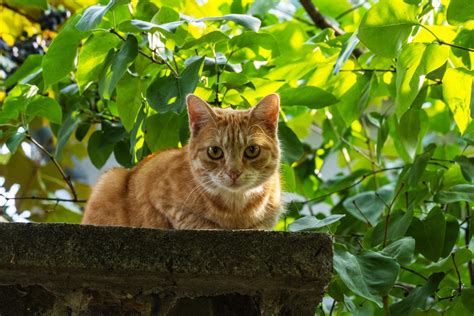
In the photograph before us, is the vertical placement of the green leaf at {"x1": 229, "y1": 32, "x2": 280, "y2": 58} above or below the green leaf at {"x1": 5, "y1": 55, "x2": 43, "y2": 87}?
above

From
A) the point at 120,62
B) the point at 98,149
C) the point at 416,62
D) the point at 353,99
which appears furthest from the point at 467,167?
the point at 98,149

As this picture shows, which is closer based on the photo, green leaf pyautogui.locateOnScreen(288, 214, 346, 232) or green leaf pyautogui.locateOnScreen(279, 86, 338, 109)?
green leaf pyautogui.locateOnScreen(288, 214, 346, 232)

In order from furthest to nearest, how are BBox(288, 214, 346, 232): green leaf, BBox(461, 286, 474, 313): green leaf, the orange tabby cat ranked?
the orange tabby cat, BBox(461, 286, 474, 313): green leaf, BBox(288, 214, 346, 232): green leaf

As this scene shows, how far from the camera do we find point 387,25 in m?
1.69

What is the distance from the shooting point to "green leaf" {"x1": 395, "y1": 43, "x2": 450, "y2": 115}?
5.72ft

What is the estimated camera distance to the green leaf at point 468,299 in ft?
6.07

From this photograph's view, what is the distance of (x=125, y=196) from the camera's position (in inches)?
83.1

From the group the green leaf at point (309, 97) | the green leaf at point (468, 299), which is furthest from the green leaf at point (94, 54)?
the green leaf at point (468, 299)

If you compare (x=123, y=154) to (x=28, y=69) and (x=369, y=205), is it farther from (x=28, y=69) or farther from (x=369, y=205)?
(x=369, y=205)

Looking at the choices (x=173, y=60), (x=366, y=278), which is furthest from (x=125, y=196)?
(x=366, y=278)

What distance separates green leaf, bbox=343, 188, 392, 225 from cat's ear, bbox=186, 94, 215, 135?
58 cm

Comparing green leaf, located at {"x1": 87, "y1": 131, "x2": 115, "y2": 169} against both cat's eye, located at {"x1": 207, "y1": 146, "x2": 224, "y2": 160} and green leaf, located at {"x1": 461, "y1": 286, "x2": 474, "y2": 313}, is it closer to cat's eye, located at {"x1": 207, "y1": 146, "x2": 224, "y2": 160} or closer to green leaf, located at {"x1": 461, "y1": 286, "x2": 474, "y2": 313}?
cat's eye, located at {"x1": 207, "y1": 146, "x2": 224, "y2": 160}

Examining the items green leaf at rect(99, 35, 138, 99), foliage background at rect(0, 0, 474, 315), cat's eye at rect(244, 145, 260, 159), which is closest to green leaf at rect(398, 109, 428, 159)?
foliage background at rect(0, 0, 474, 315)

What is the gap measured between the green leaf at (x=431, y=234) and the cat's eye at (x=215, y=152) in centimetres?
54
